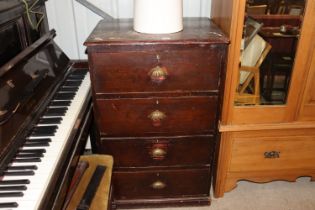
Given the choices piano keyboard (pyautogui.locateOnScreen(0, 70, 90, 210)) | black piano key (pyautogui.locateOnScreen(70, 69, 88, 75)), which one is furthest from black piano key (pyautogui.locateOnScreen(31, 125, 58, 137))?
black piano key (pyautogui.locateOnScreen(70, 69, 88, 75))

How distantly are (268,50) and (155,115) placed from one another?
67 cm

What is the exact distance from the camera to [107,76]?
4.50 feet

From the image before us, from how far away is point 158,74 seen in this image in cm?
136

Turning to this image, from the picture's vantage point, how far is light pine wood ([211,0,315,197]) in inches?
55.2

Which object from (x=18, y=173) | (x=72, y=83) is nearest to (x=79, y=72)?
(x=72, y=83)

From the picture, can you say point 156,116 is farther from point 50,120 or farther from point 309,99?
point 309,99

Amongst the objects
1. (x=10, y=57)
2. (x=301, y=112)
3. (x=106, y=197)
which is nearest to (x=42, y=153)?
(x=106, y=197)

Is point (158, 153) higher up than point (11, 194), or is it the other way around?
point (11, 194)

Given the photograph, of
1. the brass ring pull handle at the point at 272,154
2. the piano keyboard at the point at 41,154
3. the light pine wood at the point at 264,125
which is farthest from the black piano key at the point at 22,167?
the brass ring pull handle at the point at 272,154

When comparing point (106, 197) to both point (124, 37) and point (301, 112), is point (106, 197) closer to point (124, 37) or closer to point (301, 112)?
point (124, 37)

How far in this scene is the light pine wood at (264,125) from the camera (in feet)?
4.60

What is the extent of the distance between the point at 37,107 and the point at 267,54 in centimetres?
114

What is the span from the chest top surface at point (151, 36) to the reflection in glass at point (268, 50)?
0.58 feet

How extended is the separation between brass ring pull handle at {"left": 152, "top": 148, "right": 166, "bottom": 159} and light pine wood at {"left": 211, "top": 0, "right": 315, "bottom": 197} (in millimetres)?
344
